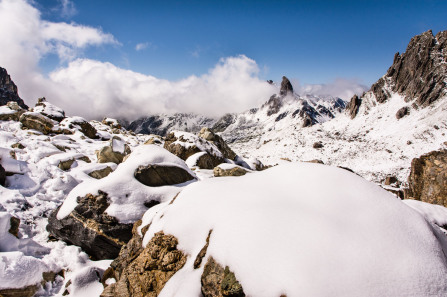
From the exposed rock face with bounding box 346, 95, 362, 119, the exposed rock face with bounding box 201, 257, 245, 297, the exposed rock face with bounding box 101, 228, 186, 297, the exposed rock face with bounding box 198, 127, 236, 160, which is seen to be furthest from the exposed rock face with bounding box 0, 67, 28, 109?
the exposed rock face with bounding box 346, 95, 362, 119

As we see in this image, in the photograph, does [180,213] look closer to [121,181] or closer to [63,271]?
[121,181]

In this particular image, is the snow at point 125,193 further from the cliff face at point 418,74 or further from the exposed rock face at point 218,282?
the cliff face at point 418,74

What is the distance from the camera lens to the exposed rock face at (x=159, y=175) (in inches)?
462

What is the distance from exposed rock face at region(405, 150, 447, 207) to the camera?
37.6ft

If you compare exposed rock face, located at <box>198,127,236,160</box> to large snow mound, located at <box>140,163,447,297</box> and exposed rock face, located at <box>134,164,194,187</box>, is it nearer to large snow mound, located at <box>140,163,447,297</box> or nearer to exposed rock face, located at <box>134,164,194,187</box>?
exposed rock face, located at <box>134,164,194,187</box>

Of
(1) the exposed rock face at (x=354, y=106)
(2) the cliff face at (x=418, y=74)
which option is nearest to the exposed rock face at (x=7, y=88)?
(1) the exposed rock face at (x=354, y=106)

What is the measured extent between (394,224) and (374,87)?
135 meters

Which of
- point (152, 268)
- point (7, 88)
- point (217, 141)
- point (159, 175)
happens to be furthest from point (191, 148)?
point (7, 88)

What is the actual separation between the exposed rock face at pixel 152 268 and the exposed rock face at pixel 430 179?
14.0 meters

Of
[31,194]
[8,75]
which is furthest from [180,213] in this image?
[8,75]

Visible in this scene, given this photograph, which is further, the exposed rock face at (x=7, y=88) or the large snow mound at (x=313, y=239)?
the exposed rock face at (x=7, y=88)

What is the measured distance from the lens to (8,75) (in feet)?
605

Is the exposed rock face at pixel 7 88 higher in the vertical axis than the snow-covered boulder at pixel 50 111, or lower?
higher

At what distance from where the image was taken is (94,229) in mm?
10008
